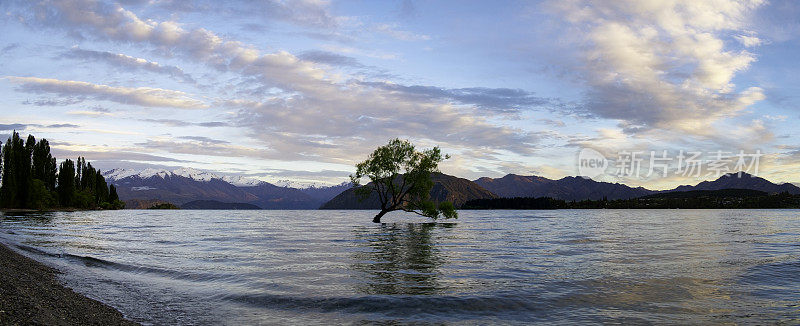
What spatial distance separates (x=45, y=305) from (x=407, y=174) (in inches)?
3275

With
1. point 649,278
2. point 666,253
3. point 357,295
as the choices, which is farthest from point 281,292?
point 666,253

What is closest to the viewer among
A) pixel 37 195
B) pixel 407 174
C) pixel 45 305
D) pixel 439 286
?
pixel 45 305

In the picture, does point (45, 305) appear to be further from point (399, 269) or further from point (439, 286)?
point (399, 269)

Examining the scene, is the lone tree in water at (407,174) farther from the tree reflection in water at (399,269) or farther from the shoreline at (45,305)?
the shoreline at (45,305)

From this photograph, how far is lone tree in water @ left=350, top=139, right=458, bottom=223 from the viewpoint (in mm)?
96000

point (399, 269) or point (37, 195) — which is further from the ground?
point (37, 195)

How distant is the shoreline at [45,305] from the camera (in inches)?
565

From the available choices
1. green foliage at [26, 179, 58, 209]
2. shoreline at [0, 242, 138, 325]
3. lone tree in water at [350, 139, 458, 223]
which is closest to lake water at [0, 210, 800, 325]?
shoreline at [0, 242, 138, 325]

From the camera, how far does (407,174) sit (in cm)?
9844

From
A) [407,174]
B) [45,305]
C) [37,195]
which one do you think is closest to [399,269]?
[45,305]

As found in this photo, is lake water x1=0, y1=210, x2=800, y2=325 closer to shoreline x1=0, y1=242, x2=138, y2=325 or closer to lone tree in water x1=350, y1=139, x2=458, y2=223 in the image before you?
shoreline x1=0, y1=242, x2=138, y2=325

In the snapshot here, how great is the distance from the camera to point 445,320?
17516 mm

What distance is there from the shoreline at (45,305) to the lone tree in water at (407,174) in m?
74.6

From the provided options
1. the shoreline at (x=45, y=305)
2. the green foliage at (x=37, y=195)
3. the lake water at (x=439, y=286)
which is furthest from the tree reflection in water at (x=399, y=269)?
the green foliage at (x=37, y=195)
